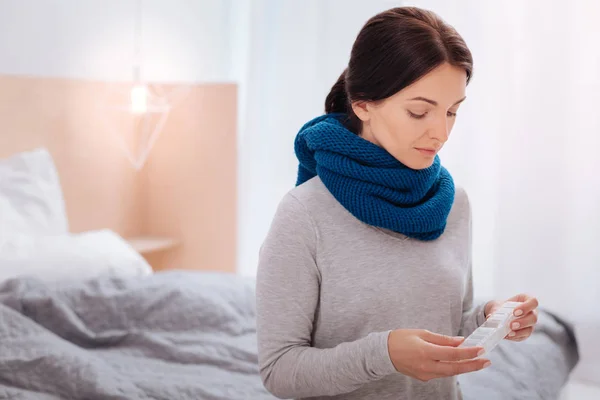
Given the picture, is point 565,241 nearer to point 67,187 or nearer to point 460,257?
point 460,257

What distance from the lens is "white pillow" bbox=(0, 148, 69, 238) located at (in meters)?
2.41

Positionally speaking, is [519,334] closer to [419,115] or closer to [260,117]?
[419,115]

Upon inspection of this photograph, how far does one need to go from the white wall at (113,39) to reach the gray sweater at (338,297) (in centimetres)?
181

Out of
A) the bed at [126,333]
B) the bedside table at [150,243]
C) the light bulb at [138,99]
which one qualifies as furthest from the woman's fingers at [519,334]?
the light bulb at [138,99]

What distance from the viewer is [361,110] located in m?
1.16

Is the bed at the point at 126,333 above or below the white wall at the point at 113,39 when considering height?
below

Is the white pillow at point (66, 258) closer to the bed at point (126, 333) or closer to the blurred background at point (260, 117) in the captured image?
the bed at point (126, 333)

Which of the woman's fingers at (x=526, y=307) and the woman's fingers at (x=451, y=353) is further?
the woman's fingers at (x=526, y=307)

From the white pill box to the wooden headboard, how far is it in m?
2.05

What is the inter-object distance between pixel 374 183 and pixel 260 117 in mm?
1988

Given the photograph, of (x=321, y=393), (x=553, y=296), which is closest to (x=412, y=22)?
(x=321, y=393)

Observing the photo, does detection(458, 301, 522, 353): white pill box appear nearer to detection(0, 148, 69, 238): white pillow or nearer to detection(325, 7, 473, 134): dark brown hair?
detection(325, 7, 473, 134): dark brown hair

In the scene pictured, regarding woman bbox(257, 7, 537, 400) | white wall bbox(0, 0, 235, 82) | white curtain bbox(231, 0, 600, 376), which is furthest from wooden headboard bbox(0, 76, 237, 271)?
woman bbox(257, 7, 537, 400)

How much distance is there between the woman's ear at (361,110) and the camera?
1146 mm
